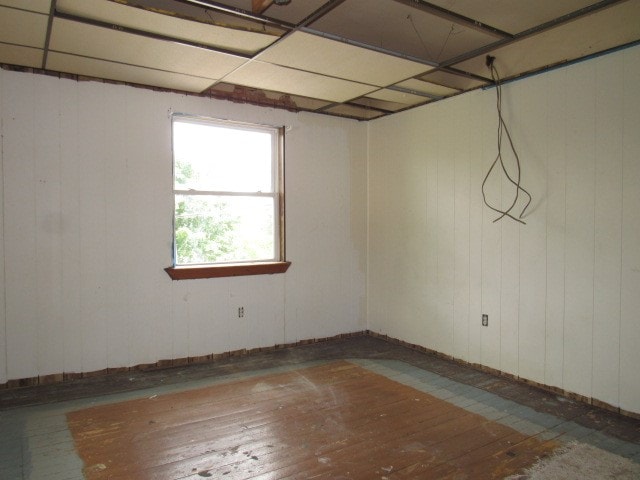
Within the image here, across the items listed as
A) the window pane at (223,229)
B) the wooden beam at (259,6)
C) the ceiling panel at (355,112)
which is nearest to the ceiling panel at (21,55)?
the window pane at (223,229)

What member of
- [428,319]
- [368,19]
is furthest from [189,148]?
[428,319]

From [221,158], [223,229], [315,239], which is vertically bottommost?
[315,239]

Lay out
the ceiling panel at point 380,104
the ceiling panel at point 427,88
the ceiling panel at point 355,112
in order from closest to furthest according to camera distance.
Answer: the ceiling panel at point 427,88
the ceiling panel at point 380,104
the ceiling panel at point 355,112

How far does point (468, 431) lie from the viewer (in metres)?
2.83

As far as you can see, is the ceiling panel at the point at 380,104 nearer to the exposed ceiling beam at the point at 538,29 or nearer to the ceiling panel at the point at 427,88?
the ceiling panel at the point at 427,88

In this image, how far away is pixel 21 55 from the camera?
320 cm

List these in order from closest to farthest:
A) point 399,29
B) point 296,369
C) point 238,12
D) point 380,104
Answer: point 238,12, point 399,29, point 296,369, point 380,104

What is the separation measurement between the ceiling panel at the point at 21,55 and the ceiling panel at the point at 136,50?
0.72 ft

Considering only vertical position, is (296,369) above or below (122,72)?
below

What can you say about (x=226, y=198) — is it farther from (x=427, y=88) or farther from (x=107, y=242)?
(x=427, y=88)

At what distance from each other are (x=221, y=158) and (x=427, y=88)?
6.79ft

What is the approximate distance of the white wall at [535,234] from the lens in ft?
10.1

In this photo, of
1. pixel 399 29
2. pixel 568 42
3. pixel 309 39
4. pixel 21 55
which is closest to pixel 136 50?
pixel 21 55

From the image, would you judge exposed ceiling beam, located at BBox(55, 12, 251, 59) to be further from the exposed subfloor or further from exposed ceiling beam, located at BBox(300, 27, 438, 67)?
the exposed subfloor
